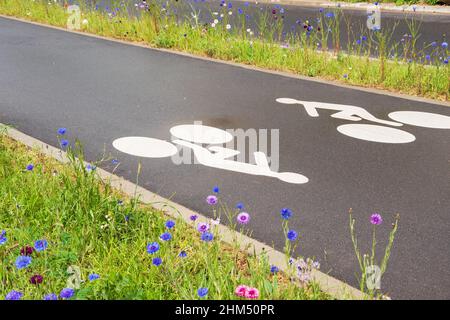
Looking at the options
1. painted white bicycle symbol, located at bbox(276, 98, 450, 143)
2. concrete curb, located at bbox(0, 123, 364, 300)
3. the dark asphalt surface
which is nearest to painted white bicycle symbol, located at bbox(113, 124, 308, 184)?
the dark asphalt surface

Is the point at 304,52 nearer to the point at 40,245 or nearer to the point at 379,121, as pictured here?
the point at 379,121

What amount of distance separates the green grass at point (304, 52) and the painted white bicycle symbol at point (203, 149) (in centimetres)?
294

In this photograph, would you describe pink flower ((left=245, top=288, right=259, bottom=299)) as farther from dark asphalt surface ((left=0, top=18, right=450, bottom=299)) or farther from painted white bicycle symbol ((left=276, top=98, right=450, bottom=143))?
painted white bicycle symbol ((left=276, top=98, right=450, bottom=143))

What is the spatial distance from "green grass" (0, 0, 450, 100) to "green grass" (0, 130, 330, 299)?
4.83 meters

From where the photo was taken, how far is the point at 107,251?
11.2 ft

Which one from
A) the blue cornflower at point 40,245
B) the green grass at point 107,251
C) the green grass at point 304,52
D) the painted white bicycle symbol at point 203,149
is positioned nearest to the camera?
the blue cornflower at point 40,245

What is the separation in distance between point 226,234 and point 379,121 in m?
3.29

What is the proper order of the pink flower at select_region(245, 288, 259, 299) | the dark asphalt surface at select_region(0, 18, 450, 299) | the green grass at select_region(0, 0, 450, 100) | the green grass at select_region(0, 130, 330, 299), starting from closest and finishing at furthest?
the pink flower at select_region(245, 288, 259, 299) < the green grass at select_region(0, 130, 330, 299) < the dark asphalt surface at select_region(0, 18, 450, 299) < the green grass at select_region(0, 0, 450, 100)

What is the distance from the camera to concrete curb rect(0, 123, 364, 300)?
311 cm

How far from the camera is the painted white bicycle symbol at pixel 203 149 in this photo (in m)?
5.05

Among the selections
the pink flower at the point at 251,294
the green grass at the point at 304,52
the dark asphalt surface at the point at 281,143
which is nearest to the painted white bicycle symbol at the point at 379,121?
the dark asphalt surface at the point at 281,143

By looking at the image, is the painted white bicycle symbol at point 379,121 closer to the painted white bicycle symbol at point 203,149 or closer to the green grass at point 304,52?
the green grass at point 304,52

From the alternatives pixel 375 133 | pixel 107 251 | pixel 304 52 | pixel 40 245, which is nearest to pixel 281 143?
pixel 375 133

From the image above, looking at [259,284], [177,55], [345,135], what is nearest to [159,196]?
[259,284]
